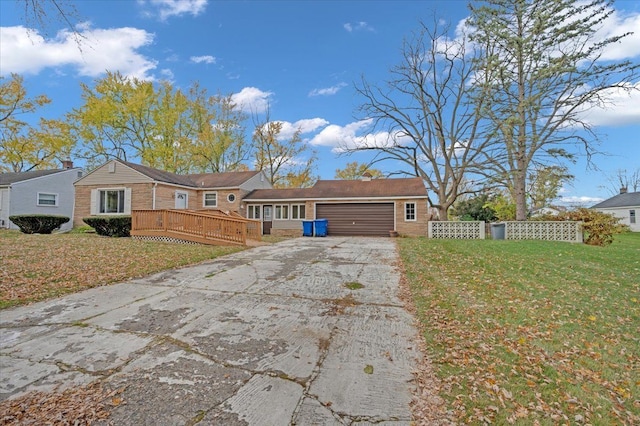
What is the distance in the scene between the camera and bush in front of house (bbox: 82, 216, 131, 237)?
43.5 ft

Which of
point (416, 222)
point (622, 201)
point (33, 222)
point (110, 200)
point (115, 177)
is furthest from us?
point (622, 201)

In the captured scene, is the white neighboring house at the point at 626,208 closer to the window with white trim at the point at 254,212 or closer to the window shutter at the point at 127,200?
the window with white trim at the point at 254,212

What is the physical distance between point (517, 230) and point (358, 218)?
814 centimetres

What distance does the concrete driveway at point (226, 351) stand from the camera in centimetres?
231

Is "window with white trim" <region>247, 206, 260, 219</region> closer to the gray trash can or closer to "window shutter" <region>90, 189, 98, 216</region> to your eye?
"window shutter" <region>90, 189, 98, 216</region>

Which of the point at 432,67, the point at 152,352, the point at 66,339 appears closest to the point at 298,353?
the point at 152,352

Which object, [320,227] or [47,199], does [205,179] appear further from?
[47,199]

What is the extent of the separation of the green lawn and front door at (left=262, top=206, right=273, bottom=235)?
534 inches

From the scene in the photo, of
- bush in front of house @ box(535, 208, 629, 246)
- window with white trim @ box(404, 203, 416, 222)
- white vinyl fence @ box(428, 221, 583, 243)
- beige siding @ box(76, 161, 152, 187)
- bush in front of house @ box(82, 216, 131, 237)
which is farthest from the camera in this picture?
window with white trim @ box(404, 203, 416, 222)

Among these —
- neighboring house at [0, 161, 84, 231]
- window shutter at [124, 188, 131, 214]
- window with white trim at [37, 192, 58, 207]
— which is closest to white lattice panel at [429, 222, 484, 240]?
window shutter at [124, 188, 131, 214]

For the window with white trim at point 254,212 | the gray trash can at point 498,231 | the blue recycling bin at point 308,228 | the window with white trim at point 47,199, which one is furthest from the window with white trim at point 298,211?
the window with white trim at point 47,199

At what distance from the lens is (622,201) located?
30.7m

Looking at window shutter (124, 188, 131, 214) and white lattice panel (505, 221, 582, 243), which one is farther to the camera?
window shutter (124, 188, 131, 214)

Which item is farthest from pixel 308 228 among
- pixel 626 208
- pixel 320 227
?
pixel 626 208
